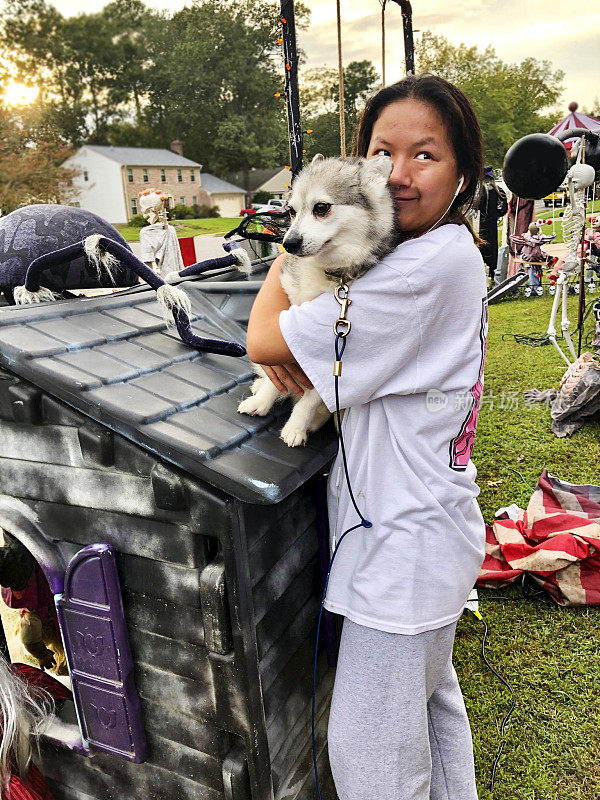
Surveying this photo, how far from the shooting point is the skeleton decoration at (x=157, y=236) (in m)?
9.29

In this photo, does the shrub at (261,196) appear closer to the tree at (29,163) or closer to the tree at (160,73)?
the tree at (160,73)

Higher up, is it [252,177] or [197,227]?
[252,177]

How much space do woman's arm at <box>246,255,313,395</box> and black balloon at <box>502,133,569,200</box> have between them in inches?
184

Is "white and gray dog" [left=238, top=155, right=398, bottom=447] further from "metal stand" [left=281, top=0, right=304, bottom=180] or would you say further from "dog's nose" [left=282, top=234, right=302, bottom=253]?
"metal stand" [left=281, top=0, right=304, bottom=180]

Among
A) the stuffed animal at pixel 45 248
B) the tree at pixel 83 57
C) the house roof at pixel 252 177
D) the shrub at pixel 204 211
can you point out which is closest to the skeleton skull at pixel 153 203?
the stuffed animal at pixel 45 248

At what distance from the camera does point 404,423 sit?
130 centimetres

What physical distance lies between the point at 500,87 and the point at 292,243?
41.9 meters

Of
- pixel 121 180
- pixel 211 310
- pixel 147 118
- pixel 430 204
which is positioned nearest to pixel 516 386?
pixel 211 310

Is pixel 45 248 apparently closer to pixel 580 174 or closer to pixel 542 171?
pixel 542 171

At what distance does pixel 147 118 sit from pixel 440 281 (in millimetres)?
38847

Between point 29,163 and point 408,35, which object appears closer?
point 408,35

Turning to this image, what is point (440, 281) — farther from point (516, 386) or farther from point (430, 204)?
point (516, 386)

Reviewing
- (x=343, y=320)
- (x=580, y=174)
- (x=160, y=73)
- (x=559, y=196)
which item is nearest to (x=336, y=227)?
(x=343, y=320)

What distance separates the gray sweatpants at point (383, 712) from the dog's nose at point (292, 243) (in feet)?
3.04
